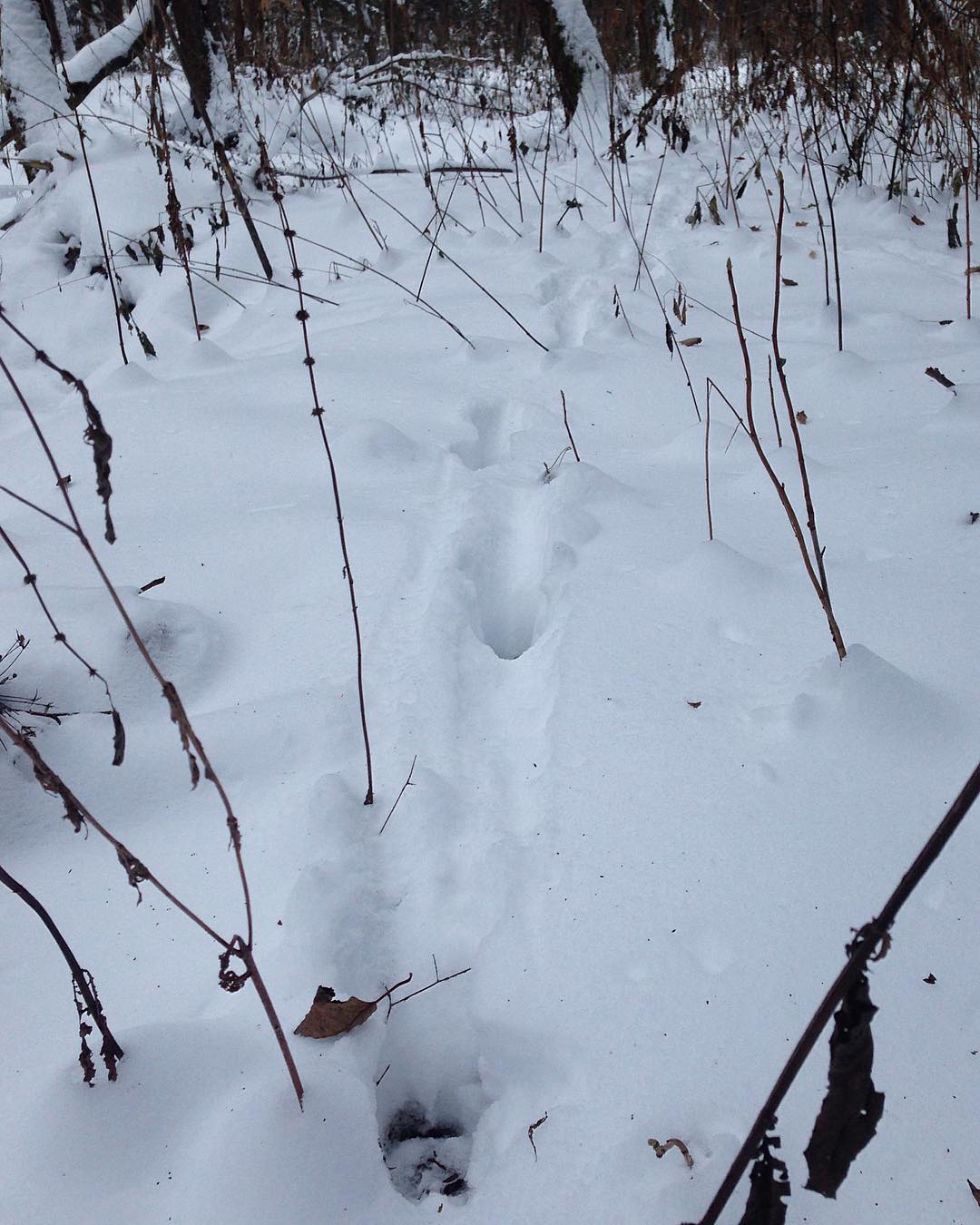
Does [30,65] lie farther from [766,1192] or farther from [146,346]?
[766,1192]

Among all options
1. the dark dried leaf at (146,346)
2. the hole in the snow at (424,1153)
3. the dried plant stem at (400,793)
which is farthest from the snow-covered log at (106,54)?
the hole in the snow at (424,1153)

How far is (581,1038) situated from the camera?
2.86 ft

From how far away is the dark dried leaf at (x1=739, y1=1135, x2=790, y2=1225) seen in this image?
511 millimetres

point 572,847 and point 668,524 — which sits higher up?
point 668,524

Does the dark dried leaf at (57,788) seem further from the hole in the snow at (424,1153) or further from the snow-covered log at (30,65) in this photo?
the snow-covered log at (30,65)

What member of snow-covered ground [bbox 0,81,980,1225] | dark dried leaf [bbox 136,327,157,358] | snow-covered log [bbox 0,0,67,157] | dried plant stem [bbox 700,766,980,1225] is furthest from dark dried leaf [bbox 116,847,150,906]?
snow-covered log [bbox 0,0,67,157]

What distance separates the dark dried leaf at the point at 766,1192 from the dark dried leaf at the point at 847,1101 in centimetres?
2

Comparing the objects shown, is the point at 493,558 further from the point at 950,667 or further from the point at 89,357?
the point at 89,357

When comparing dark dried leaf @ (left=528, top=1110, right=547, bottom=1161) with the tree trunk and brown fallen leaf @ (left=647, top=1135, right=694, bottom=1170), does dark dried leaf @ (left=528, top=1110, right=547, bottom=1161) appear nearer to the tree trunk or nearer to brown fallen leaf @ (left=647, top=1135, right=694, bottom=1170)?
brown fallen leaf @ (left=647, top=1135, right=694, bottom=1170)

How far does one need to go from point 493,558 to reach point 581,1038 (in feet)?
3.28

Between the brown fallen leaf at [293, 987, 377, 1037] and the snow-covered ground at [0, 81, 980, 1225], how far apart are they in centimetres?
2

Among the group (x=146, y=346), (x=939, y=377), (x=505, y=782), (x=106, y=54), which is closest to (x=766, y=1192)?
(x=505, y=782)

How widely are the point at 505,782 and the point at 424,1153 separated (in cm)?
47

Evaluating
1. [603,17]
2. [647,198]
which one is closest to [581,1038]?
[647,198]
